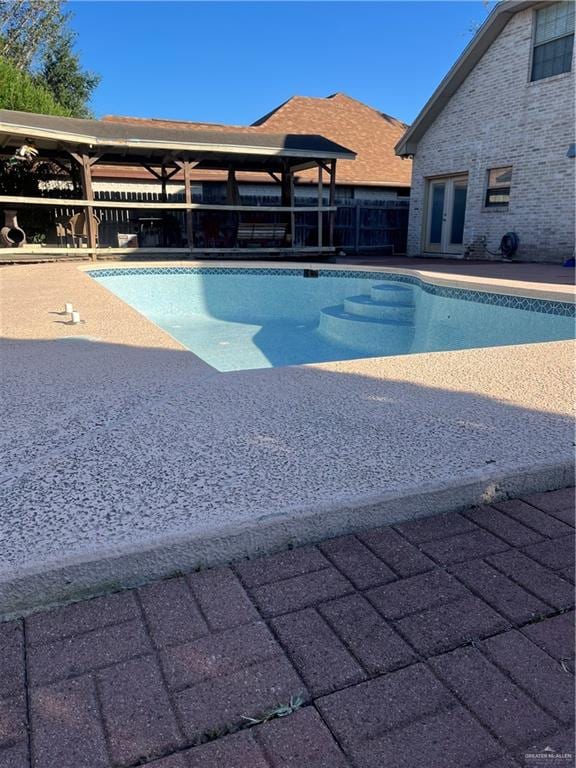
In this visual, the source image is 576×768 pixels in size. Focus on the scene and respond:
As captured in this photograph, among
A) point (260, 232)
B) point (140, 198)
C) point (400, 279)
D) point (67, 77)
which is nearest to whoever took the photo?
point (400, 279)

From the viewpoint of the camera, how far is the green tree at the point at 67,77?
73.6ft

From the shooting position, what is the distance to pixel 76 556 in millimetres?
1515

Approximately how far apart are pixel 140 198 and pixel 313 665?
1701 centimetres

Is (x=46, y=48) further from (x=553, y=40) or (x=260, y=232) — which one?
(x=553, y=40)

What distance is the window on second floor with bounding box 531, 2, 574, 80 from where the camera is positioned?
11.1 metres

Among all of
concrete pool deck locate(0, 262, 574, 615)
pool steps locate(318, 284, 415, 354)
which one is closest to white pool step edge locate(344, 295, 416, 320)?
pool steps locate(318, 284, 415, 354)

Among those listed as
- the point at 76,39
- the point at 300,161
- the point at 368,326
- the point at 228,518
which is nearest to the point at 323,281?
the point at 368,326

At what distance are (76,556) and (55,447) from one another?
84cm

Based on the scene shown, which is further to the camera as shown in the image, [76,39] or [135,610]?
[76,39]

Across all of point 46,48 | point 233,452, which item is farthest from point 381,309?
point 46,48

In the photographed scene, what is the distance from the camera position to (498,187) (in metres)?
12.9

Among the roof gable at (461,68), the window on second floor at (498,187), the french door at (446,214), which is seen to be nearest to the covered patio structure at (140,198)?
the roof gable at (461,68)

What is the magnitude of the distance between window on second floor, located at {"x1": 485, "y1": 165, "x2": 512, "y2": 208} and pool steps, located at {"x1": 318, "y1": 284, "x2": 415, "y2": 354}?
6278 millimetres

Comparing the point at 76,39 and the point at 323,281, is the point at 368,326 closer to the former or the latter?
the point at 323,281
